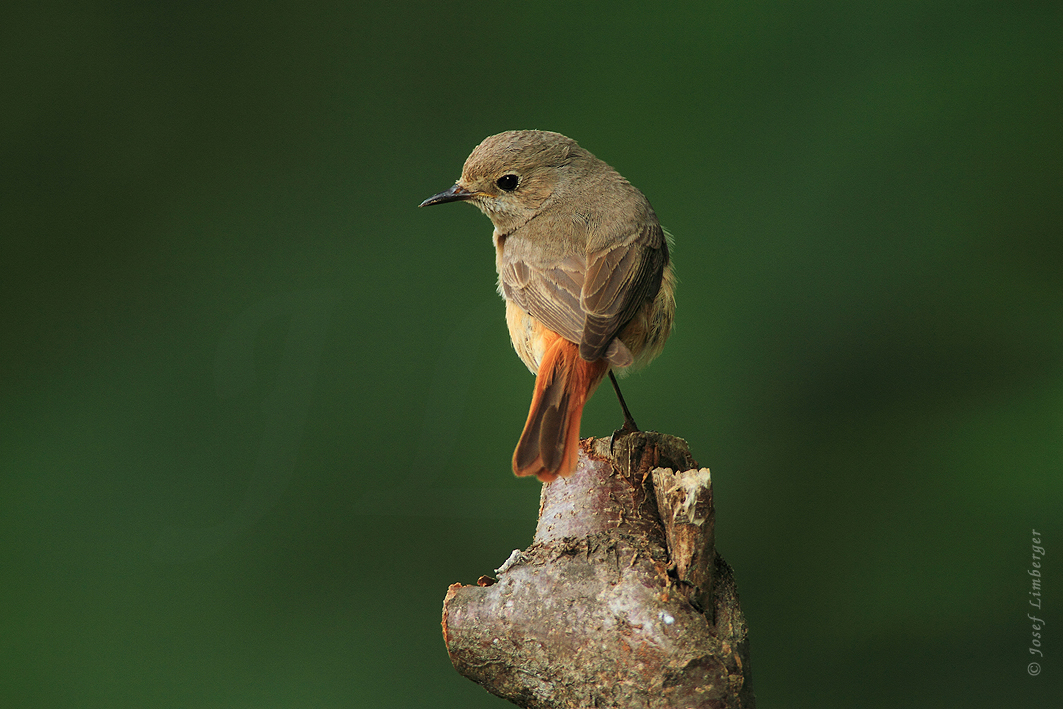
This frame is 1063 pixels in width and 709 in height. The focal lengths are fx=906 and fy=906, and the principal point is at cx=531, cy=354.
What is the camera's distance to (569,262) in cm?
246

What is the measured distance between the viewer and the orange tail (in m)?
1.90

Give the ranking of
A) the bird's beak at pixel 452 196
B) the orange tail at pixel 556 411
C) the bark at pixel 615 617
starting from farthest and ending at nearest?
the bird's beak at pixel 452 196 → the orange tail at pixel 556 411 → the bark at pixel 615 617

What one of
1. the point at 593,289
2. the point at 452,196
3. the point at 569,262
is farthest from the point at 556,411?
the point at 452,196

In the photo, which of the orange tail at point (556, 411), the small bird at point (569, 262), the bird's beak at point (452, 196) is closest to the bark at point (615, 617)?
the orange tail at point (556, 411)

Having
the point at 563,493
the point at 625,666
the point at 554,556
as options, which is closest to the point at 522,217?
the point at 563,493

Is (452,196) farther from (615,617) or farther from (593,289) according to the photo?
(615,617)

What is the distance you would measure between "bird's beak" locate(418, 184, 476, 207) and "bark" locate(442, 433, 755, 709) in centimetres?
112

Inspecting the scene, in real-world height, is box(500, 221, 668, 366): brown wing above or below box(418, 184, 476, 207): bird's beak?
below

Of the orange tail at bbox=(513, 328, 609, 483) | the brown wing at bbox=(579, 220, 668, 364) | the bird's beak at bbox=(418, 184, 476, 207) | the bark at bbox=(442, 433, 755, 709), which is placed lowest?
the bark at bbox=(442, 433, 755, 709)

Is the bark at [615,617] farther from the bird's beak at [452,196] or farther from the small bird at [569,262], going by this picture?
the bird's beak at [452,196]

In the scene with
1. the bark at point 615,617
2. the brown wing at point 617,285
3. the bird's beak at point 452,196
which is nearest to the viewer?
the bark at point 615,617

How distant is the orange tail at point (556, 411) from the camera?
190 cm

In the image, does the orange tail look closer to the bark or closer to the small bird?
the small bird

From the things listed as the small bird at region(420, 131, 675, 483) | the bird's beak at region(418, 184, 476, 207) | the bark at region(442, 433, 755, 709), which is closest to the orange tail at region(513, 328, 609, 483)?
the small bird at region(420, 131, 675, 483)
